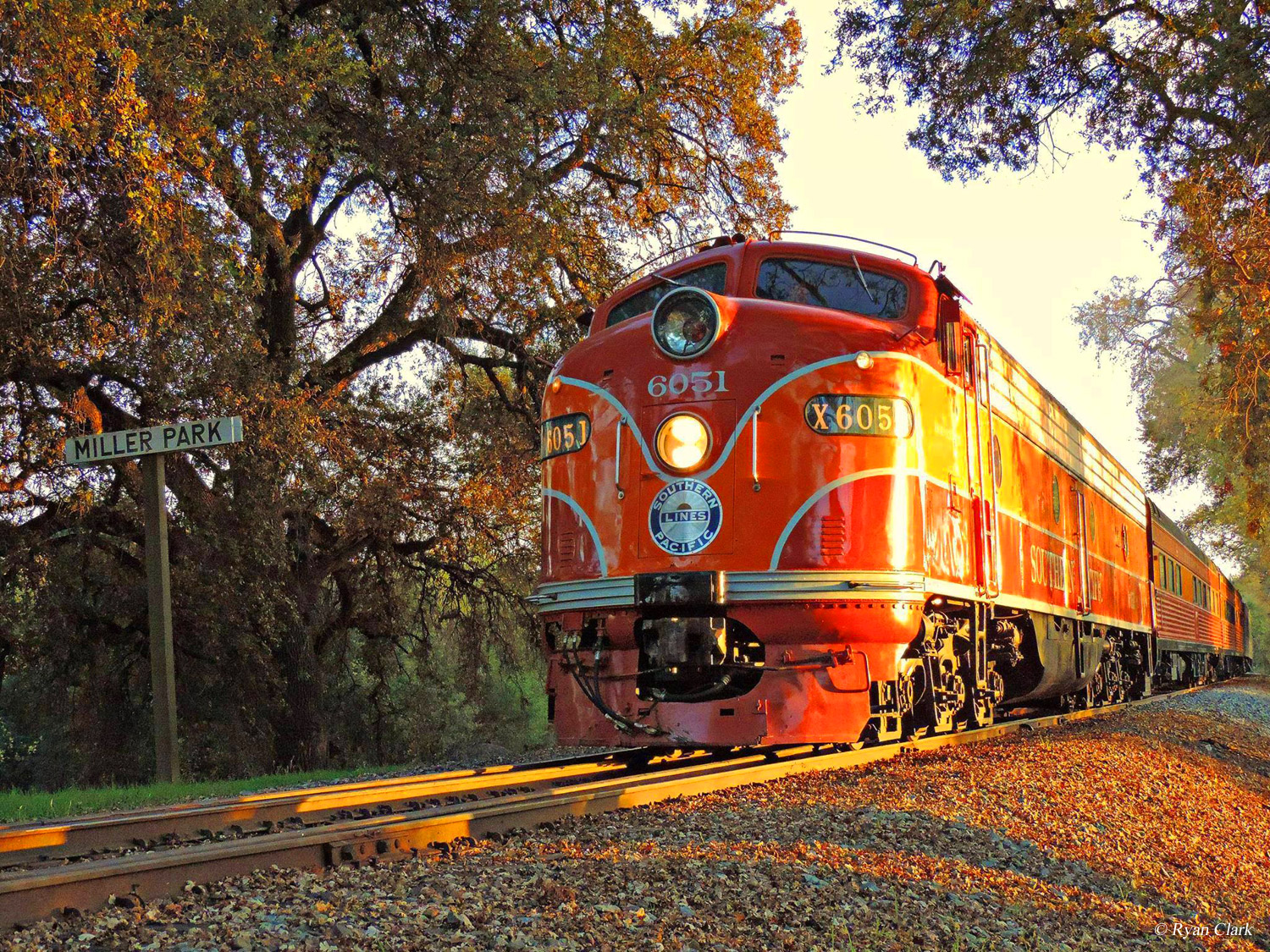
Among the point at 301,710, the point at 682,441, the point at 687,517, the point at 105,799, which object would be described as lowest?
the point at 301,710

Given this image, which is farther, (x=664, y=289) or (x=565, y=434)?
(x=664, y=289)

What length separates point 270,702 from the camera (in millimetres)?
16609

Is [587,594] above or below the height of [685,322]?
below

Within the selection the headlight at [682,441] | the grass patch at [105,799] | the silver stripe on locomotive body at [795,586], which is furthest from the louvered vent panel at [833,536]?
the grass patch at [105,799]

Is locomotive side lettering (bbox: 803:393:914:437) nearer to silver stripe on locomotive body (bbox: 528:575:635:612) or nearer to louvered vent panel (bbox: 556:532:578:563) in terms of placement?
silver stripe on locomotive body (bbox: 528:575:635:612)

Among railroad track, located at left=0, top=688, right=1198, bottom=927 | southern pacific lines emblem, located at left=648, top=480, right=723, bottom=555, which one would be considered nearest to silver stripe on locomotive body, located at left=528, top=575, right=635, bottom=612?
southern pacific lines emblem, located at left=648, top=480, right=723, bottom=555

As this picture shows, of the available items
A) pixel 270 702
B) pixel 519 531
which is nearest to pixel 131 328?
pixel 270 702

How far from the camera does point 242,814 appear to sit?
649 cm

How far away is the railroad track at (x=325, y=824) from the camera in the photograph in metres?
4.41

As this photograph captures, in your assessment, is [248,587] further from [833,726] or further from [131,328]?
[833,726]

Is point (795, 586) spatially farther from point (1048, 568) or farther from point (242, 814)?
point (1048, 568)

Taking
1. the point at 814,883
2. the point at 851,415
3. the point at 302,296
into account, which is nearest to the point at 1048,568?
the point at 851,415

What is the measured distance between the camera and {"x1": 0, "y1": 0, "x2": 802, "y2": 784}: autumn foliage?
10.5 meters

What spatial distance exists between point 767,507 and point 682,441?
0.75 meters
